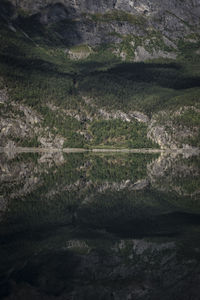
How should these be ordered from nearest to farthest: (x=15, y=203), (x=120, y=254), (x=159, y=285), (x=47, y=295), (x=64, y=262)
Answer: (x=47, y=295), (x=159, y=285), (x=64, y=262), (x=120, y=254), (x=15, y=203)

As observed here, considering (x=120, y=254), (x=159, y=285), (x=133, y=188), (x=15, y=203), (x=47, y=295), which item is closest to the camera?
(x=47, y=295)

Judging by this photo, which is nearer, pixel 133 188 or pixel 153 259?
pixel 153 259

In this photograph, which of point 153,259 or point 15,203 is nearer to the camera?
point 153,259

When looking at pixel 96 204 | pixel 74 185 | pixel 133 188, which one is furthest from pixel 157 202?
pixel 74 185

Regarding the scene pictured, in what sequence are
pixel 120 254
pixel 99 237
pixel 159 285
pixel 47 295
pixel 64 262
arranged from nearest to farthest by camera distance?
pixel 47 295 → pixel 159 285 → pixel 64 262 → pixel 120 254 → pixel 99 237

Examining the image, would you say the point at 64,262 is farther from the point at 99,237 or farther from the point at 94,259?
the point at 99,237

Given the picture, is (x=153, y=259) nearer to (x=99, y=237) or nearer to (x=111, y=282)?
(x=111, y=282)

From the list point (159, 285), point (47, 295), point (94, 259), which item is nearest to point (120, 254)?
point (94, 259)

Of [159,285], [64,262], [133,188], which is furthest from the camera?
[133,188]
